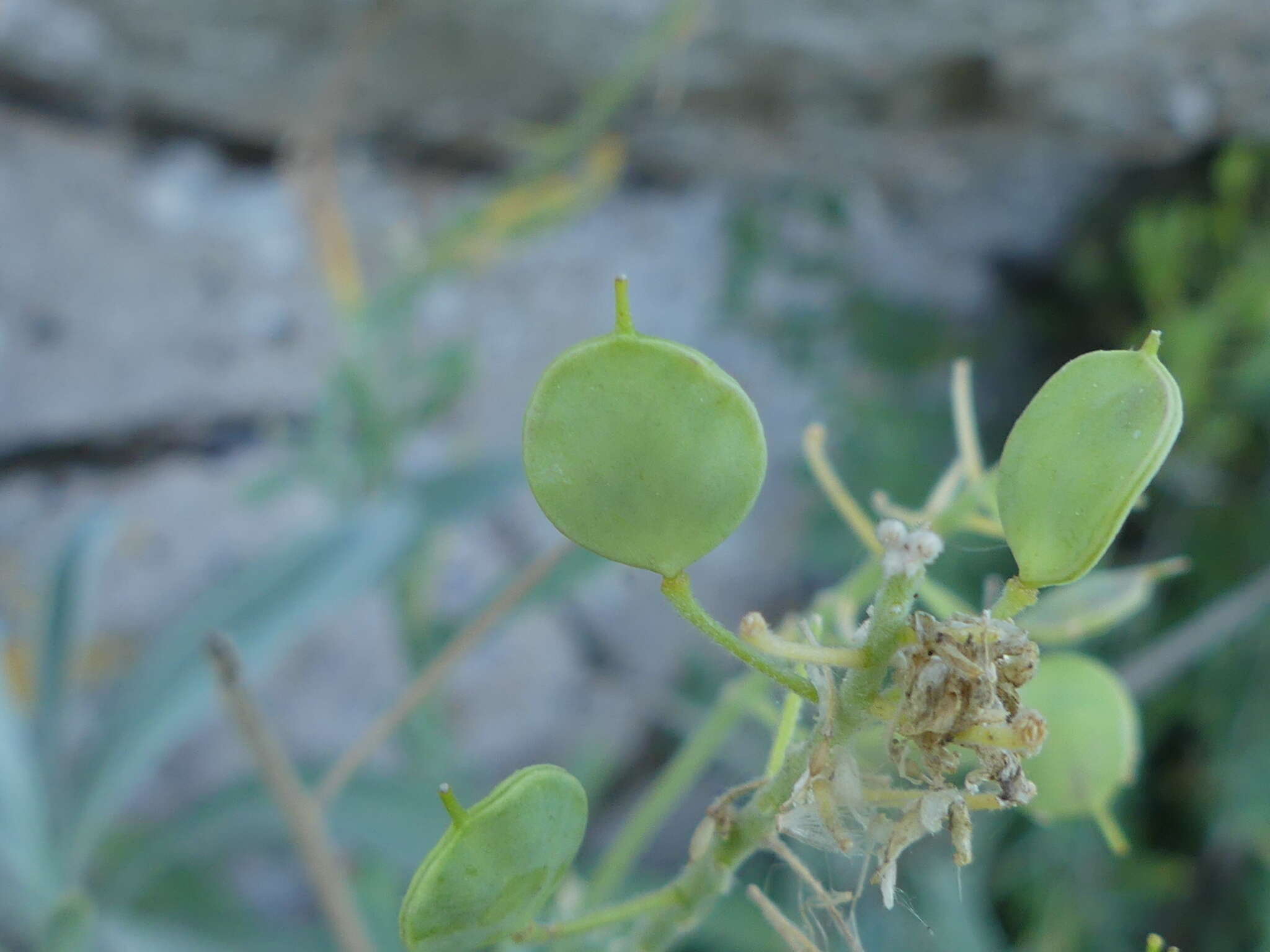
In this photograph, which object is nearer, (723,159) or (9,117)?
(9,117)

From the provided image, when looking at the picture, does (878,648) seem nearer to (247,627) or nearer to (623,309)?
(623,309)

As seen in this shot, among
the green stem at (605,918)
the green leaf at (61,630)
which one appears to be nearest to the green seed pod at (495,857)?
the green stem at (605,918)

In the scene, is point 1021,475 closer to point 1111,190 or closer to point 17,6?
point 17,6

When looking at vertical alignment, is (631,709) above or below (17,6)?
below

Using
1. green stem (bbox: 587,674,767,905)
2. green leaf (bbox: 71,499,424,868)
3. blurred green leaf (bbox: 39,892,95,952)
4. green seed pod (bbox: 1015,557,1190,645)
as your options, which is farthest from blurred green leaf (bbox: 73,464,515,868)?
green seed pod (bbox: 1015,557,1190,645)

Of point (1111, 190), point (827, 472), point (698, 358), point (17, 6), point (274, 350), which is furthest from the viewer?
point (1111, 190)

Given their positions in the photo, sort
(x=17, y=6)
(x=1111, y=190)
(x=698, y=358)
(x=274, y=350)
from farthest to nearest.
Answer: (x=1111, y=190) → (x=274, y=350) → (x=17, y=6) → (x=698, y=358)

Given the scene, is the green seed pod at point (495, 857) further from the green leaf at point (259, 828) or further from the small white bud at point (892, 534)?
the green leaf at point (259, 828)

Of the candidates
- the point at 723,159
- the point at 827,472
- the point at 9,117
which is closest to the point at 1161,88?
the point at 723,159
